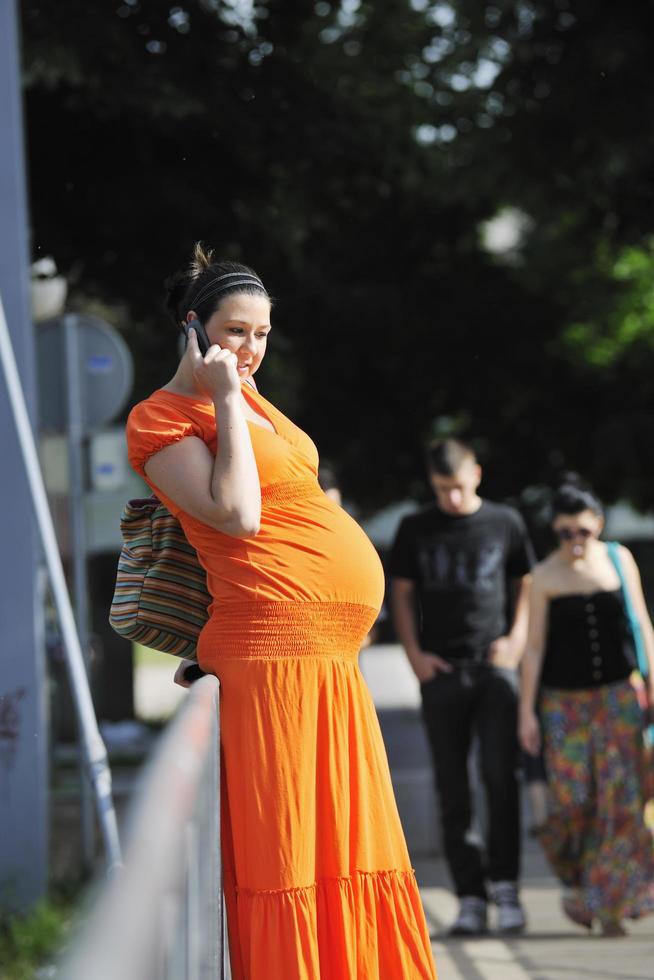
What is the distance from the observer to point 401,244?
18734 millimetres

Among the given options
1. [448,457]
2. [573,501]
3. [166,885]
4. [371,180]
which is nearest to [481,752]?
[573,501]

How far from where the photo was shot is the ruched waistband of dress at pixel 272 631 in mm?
3244

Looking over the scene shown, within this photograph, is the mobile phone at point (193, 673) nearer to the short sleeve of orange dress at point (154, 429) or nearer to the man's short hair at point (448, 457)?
the short sleeve of orange dress at point (154, 429)

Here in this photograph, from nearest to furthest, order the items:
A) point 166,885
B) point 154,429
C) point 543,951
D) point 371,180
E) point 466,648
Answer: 1. point 166,885
2. point 154,429
3. point 543,951
4. point 466,648
5. point 371,180

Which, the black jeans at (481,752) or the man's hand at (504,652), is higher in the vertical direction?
the man's hand at (504,652)

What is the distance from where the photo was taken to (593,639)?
7.07 meters

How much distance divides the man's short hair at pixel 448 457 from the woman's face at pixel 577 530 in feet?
1.52

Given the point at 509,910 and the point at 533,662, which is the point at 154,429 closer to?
the point at 533,662

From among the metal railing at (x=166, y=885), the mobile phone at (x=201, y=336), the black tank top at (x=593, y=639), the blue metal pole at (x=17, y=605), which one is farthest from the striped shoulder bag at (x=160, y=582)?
the black tank top at (x=593, y=639)

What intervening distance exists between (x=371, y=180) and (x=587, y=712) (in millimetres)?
4898

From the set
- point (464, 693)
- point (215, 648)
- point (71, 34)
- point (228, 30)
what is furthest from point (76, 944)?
point (228, 30)

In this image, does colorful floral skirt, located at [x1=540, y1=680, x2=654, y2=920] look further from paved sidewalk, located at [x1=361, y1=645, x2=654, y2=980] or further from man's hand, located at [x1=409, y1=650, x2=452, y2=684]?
man's hand, located at [x1=409, y1=650, x2=452, y2=684]

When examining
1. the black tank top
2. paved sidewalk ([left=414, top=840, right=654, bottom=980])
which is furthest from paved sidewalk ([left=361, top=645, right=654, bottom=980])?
the black tank top

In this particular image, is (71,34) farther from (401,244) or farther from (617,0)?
(401,244)
